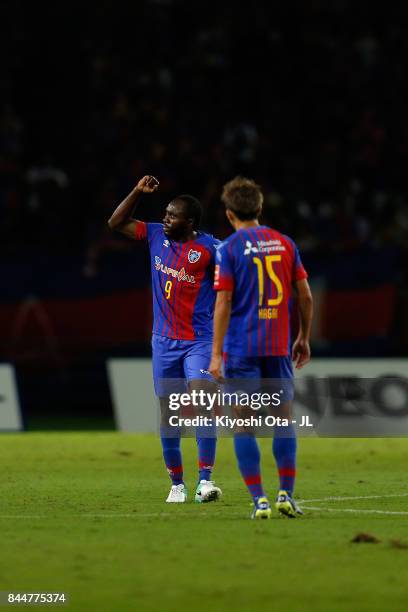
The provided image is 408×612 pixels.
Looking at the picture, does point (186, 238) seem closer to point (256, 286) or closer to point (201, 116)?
point (256, 286)

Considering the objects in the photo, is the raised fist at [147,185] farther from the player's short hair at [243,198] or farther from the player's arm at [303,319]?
the player's arm at [303,319]

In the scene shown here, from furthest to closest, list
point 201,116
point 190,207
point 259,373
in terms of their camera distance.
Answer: point 201,116, point 190,207, point 259,373

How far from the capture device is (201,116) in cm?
2242

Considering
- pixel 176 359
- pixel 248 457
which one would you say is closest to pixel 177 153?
pixel 176 359

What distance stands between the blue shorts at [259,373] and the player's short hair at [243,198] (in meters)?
0.90

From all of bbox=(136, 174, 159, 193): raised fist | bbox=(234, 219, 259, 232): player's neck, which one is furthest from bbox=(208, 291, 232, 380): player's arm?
bbox=(136, 174, 159, 193): raised fist

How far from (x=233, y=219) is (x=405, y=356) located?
12339 mm

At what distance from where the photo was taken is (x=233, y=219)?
8.29m

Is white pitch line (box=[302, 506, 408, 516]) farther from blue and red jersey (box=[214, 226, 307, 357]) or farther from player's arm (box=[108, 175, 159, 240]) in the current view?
player's arm (box=[108, 175, 159, 240])

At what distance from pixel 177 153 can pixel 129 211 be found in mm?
11494

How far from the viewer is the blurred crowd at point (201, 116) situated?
66.4ft

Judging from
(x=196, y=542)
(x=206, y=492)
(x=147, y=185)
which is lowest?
(x=206, y=492)

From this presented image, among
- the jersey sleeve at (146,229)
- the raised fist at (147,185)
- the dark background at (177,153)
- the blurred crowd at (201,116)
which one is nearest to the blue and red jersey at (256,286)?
the raised fist at (147,185)

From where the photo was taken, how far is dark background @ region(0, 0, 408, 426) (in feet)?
61.5
